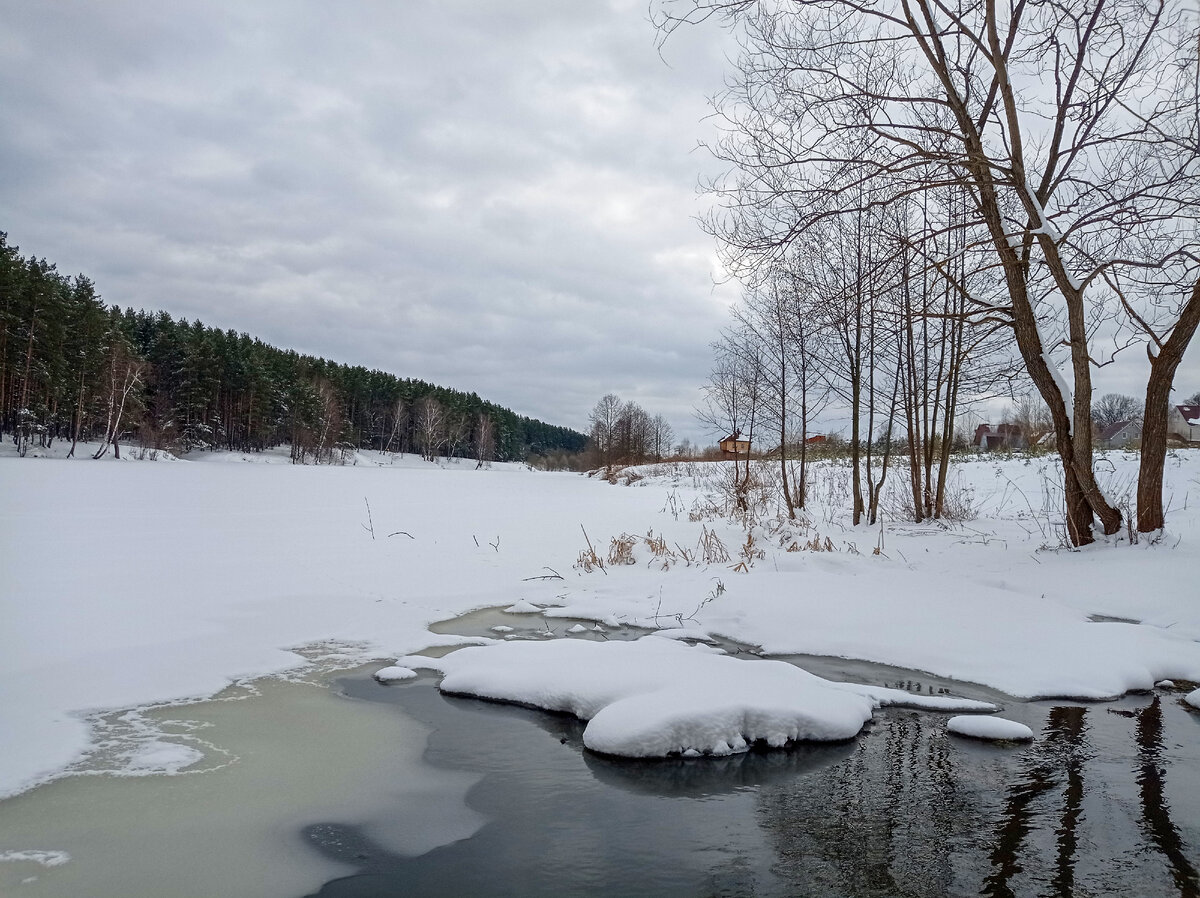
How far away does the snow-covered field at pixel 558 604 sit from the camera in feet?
12.1

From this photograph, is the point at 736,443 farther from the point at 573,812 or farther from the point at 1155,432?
the point at 573,812

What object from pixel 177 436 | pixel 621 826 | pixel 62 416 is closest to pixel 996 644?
pixel 621 826

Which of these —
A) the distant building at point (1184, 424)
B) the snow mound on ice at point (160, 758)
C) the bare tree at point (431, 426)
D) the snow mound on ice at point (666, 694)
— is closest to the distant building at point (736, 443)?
the snow mound on ice at point (666, 694)

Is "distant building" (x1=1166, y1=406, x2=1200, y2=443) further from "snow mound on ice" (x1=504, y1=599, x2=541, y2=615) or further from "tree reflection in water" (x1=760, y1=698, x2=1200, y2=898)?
"tree reflection in water" (x1=760, y1=698, x2=1200, y2=898)

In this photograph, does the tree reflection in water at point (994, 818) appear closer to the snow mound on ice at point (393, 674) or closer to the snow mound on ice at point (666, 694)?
the snow mound on ice at point (666, 694)

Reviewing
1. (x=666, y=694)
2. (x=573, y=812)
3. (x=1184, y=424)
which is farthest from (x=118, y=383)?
(x=1184, y=424)

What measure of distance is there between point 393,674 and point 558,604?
7.84 ft

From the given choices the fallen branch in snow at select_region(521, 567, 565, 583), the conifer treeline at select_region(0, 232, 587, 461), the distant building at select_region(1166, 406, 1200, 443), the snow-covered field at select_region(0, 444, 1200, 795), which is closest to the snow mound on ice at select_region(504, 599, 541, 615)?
the snow-covered field at select_region(0, 444, 1200, 795)

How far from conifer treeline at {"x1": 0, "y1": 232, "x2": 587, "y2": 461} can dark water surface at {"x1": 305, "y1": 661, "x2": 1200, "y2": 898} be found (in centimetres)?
3536

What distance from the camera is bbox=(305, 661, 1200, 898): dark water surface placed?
2.08 metres

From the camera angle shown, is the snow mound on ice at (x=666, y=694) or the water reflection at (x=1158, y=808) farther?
the snow mound on ice at (x=666, y=694)

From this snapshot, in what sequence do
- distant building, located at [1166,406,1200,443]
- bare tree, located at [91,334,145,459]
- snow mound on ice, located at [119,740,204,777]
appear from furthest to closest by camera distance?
bare tree, located at [91,334,145,459]
distant building, located at [1166,406,1200,443]
snow mound on ice, located at [119,740,204,777]

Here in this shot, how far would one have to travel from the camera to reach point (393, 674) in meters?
4.09

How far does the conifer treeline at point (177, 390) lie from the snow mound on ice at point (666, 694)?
112ft
